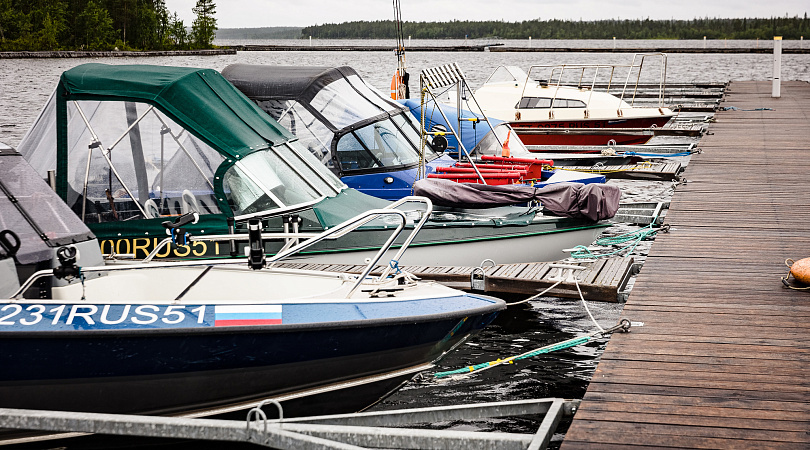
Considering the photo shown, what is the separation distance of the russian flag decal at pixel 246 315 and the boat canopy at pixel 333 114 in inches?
229

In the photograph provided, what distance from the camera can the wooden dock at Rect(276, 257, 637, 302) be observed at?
8.34 m

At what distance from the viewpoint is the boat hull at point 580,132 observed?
2278 centimetres

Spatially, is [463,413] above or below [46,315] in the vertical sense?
below

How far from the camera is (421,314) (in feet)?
20.5

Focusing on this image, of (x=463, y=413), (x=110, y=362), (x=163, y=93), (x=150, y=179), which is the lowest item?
(x=463, y=413)

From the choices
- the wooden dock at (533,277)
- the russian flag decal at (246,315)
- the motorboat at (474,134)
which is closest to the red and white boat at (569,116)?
the motorboat at (474,134)

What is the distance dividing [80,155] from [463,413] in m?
Answer: 5.18

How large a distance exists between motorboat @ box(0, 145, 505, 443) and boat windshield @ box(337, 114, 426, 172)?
16.6ft

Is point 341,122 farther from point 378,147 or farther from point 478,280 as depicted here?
point 478,280

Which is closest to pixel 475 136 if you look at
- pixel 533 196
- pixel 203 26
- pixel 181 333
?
pixel 533 196

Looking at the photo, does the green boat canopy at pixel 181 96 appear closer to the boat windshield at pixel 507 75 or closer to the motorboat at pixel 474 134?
the motorboat at pixel 474 134

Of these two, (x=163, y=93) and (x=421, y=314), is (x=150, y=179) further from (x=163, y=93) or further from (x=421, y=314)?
(x=421, y=314)

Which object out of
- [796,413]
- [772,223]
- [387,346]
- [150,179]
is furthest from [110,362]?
[772,223]

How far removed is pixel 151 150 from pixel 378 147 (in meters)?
3.97
